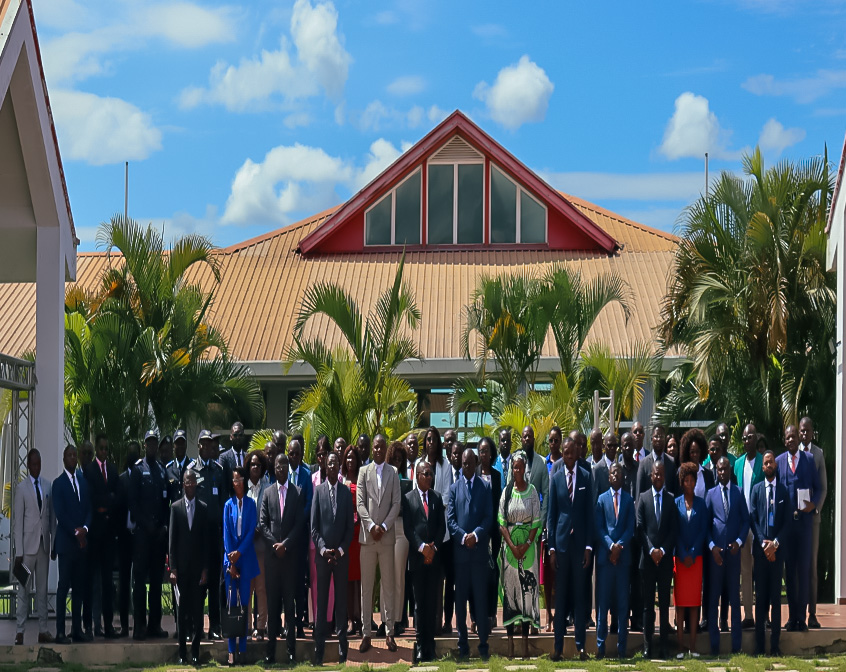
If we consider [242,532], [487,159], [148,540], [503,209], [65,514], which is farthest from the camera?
[503,209]

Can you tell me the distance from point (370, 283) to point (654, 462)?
13.6m

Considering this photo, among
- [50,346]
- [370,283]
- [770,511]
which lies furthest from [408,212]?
[770,511]

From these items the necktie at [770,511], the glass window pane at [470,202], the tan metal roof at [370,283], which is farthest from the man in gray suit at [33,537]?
the glass window pane at [470,202]

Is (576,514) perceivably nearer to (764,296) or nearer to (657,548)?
(657,548)

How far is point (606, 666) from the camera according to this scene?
10.2 meters

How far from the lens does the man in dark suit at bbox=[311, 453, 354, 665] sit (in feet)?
35.4

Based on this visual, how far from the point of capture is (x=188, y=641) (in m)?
11.1

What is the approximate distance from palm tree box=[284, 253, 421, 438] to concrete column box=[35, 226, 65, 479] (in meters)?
3.50

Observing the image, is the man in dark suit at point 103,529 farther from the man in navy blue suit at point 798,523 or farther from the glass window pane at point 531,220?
the glass window pane at point 531,220

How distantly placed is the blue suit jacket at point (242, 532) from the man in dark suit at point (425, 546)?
1452 mm

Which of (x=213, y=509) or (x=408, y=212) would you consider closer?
(x=213, y=509)

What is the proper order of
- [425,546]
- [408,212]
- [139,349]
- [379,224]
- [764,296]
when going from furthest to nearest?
[379,224] → [408,212] → [139,349] → [764,296] → [425,546]

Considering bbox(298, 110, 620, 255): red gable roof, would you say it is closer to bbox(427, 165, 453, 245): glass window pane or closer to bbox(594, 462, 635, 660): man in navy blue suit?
bbox(427, 165, 453, 245): glass window pane

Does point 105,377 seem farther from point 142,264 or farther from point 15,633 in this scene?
point 15,633
